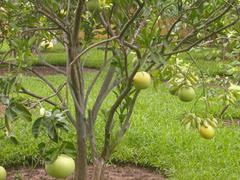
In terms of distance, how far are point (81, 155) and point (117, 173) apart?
0.92 m

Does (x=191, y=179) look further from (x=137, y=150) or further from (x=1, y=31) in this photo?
(x=1, y=31)

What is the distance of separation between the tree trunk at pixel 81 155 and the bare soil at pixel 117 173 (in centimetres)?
60

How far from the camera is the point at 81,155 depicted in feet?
9.84

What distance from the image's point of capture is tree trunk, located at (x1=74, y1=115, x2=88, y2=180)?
9.64 feet

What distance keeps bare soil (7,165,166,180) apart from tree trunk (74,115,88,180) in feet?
1.95

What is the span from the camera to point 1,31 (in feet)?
8.53

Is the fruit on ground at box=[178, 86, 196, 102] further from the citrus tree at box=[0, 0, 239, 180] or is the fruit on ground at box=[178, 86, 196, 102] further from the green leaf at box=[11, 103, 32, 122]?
the green leaf at box=[11, 103, 32, 122]

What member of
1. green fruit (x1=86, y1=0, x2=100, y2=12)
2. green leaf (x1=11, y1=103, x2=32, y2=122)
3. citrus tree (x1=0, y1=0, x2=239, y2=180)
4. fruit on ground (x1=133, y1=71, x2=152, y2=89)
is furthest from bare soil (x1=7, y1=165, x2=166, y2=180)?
green leaf (x1=11, y1=103, x2=32, y2=122)

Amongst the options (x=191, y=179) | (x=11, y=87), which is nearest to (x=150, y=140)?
(x=191, y=179)

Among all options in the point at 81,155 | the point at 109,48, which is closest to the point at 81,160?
the point at 81,155

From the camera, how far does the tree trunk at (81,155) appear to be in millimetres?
2938

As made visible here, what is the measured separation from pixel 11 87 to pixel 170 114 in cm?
414

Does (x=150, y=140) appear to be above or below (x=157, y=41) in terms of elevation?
below

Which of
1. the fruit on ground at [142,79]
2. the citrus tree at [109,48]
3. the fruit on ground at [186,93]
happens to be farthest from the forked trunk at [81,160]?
the fruit on ground at [142,79]
